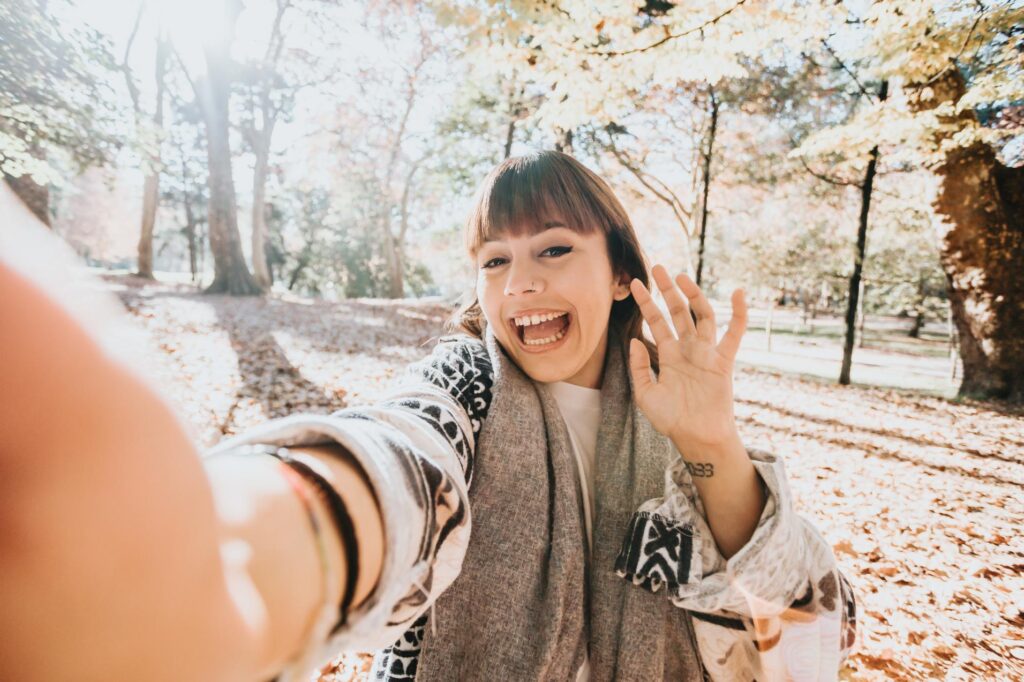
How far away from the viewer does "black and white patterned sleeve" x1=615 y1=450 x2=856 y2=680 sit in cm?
117

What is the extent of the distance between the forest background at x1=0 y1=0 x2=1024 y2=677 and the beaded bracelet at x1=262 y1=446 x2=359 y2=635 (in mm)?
3174

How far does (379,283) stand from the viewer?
102ft

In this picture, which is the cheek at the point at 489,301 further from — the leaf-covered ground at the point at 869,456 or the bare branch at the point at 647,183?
the bare branch at the point at 647,183

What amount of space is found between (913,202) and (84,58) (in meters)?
13.2

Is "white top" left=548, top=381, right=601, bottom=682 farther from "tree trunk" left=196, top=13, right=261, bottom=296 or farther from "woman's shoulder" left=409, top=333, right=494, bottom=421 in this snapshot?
"tree trunk" left=196, top=13, right=261, bottom=296

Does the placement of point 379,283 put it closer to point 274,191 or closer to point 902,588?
point 274,191

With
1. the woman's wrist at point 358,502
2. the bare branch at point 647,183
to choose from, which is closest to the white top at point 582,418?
the woman's wrist at point 358,502

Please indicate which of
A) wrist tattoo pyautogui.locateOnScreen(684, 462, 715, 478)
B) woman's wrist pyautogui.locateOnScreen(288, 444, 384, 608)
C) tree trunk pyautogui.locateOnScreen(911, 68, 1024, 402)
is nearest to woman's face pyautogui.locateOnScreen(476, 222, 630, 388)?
wrist tattoo pyautogui.locateOnScreen(684, 462, 715, 478)

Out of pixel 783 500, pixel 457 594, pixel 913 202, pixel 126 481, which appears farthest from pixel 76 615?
pixel 913 202

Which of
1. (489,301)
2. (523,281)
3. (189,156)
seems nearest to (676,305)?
(523,281)

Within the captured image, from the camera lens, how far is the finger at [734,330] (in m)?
1.42

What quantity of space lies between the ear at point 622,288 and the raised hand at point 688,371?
315mm

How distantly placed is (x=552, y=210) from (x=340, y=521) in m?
1.36

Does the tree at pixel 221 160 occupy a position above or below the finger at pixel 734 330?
above
